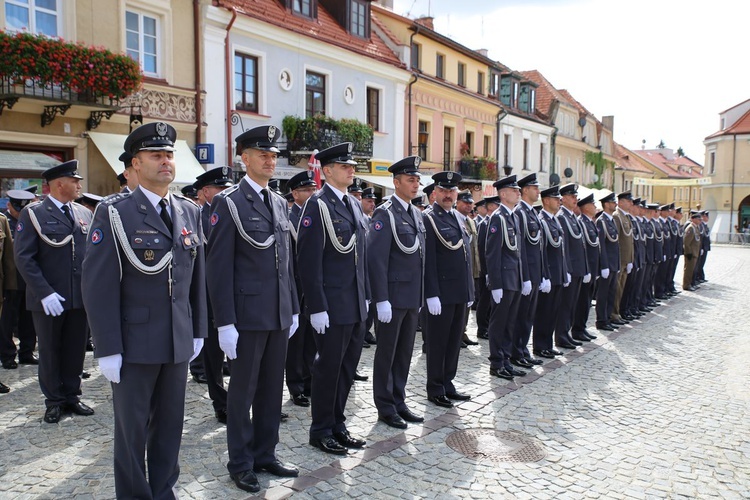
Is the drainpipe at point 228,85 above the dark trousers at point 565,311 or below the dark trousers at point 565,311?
above

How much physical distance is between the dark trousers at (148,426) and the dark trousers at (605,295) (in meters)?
8.95

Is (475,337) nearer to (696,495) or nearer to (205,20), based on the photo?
(696,495)

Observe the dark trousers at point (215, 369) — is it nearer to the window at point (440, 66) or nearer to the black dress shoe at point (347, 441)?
the black dress shoe at point (347, 441)

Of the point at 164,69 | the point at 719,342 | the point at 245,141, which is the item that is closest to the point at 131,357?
the point at 245,141

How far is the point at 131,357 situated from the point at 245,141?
1.75 meters

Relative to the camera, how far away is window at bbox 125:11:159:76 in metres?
13.6

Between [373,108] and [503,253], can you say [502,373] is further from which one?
[373,108]

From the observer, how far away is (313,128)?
688 inches

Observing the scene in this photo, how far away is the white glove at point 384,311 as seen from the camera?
5.48 meters

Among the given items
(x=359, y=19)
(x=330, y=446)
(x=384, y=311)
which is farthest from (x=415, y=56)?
(x=330, y=446)

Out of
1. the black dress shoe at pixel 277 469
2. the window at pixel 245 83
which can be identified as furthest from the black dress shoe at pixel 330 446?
the window at pixel 245 83

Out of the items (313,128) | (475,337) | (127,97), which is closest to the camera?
(475,337)

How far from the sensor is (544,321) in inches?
345

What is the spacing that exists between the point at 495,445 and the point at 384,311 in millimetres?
1507
